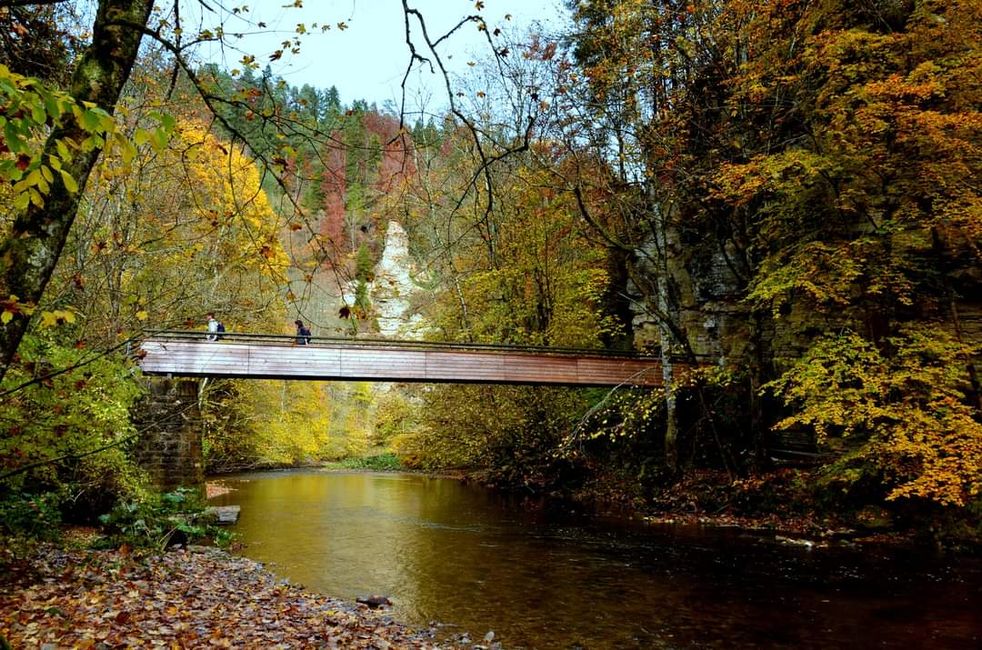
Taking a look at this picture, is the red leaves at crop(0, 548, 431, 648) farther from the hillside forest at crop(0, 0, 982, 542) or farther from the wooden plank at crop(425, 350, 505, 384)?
the wooden plank at crop(425, 350, 505, 384)

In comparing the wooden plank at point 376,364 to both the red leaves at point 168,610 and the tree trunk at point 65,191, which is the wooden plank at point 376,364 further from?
the tree trunk at point 65,191

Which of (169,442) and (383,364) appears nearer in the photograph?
(169,442)

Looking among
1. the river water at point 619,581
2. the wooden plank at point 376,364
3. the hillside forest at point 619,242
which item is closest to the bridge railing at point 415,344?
the wooden plank at point 376,364

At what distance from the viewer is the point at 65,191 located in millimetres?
2473

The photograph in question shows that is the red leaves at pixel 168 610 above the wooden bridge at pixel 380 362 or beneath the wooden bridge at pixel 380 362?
beneath

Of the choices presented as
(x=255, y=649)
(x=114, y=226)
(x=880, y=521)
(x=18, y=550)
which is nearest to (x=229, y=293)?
(x=114, y=226)

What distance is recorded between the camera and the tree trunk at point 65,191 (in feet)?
7.66

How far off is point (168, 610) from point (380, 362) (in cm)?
884

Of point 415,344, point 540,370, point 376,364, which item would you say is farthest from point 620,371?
point 376,364

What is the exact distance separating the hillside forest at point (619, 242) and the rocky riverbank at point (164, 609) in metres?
1.07

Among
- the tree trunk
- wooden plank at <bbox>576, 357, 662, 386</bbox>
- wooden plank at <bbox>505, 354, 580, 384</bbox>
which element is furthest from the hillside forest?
wooden plank at <bbox>505, 354, 580, 384</bbox>

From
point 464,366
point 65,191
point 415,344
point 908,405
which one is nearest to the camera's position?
point 65,191

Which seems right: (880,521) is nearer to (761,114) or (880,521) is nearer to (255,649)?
(761,114)

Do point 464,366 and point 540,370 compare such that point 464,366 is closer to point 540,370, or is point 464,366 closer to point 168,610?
point 540,370
